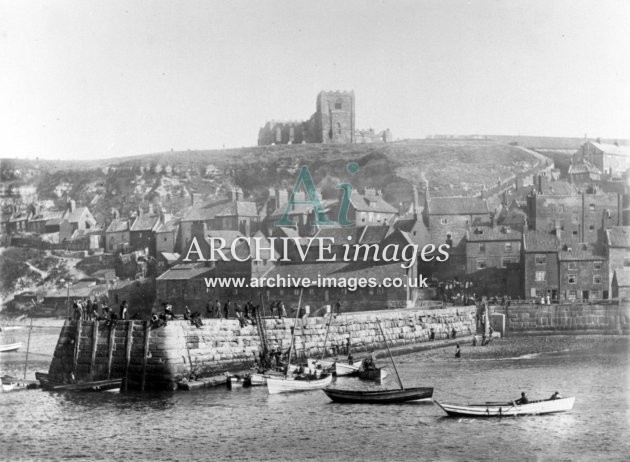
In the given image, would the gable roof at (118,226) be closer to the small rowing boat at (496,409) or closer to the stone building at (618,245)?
the stone building at (618,245)

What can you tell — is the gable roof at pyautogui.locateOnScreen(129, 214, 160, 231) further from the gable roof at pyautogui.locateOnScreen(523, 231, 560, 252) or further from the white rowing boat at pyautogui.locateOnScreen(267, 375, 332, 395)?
the white rowing boat at pyautogui.locateOnScreen(267, 375, 332, 395)

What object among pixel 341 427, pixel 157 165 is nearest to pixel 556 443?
pixel 341 427

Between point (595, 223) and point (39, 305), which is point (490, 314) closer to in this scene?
point (595, 223)

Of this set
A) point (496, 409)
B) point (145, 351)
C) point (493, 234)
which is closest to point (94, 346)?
point (145, 351)

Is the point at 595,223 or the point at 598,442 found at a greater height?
the point at 595,223

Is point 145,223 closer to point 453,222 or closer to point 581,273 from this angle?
point 453,222

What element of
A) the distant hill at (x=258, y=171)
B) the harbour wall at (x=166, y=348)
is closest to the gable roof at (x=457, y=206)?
the distant hill at (x=258, y=171)
